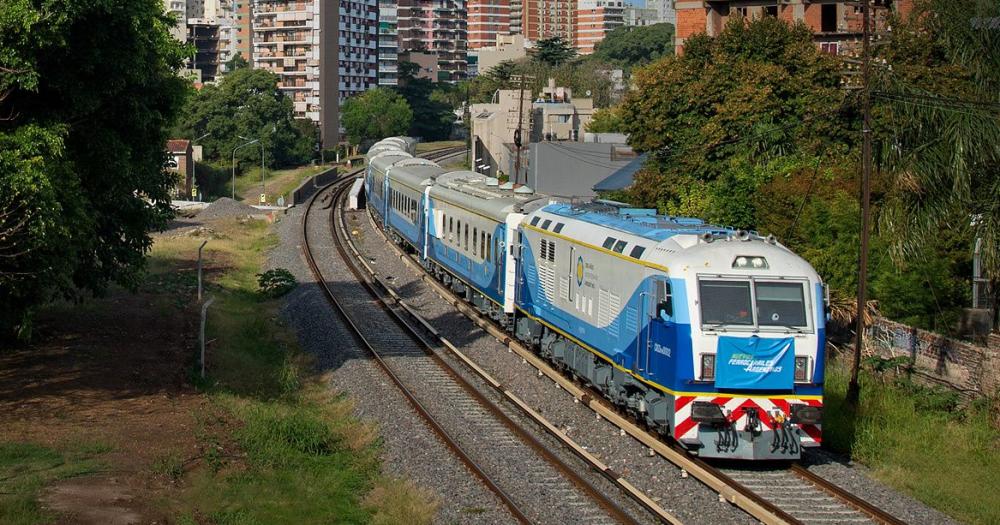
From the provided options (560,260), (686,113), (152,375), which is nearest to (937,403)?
(560,260)

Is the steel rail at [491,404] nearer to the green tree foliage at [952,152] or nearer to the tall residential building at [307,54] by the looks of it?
the green tree foliage at [952,152]

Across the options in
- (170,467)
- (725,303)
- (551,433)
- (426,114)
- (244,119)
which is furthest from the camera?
(426,114)

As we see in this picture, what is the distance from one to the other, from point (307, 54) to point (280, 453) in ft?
378

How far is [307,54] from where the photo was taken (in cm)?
12744

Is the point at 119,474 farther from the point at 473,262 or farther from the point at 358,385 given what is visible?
the point at 473,262

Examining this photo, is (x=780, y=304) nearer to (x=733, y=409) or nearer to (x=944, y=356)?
(x=733, y=409)

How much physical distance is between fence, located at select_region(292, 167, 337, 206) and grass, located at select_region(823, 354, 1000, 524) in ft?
168

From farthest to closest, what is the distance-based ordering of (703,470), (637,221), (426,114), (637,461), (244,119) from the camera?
(426,114)
(244,119)
(637,221)
(637,461)
(703,470)

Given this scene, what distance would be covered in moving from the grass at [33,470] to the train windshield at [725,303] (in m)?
8.77

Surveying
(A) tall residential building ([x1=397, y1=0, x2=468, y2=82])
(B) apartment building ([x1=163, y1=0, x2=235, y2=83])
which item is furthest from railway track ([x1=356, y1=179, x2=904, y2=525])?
(A) tall residential building ([x1=397, y1=0, x2=468, y2=82])

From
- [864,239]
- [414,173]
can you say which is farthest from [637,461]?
[414,173]

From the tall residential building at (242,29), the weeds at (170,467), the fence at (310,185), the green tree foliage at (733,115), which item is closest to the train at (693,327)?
→ the weeds at (170,467)

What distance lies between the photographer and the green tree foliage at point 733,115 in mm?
33781

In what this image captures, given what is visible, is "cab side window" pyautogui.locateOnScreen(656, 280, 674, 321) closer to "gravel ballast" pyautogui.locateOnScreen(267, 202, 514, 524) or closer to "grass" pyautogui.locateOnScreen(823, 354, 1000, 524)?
"gravel ballast" pyautogui.locateOnScreen(267, 202, 514, 524)
